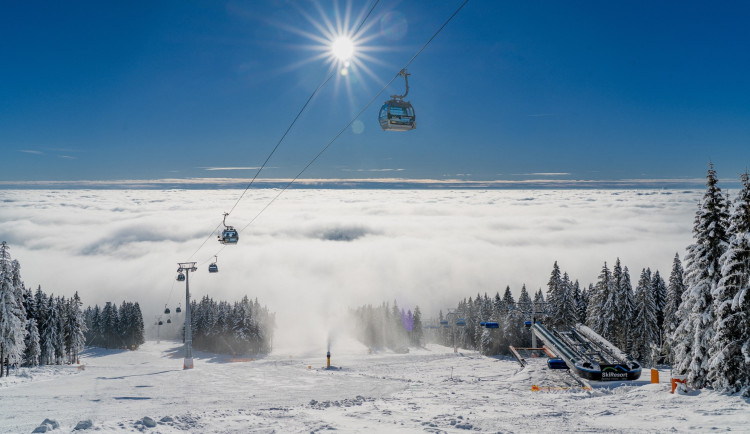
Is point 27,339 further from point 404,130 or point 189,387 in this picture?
point 404,130

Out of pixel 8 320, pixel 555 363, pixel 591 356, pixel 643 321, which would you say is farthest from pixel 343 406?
pixel 643 321

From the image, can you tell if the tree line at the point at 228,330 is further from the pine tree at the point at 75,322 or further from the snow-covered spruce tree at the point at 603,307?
the snow-covered spruce tree at the point at 603,307

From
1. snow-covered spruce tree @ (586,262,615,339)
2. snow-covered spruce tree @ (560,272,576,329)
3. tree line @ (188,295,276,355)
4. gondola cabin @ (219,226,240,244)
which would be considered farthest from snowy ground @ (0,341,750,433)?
tree line @ (188,295,276,355)

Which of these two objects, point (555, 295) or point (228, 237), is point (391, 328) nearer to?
point (555, 295)

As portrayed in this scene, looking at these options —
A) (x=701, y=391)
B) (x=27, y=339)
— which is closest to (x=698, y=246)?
(x=701, y=391)

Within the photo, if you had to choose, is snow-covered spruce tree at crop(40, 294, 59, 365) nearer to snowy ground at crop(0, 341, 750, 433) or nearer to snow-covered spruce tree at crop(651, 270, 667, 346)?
snowy ground at crop(0, 341, 750, 433)

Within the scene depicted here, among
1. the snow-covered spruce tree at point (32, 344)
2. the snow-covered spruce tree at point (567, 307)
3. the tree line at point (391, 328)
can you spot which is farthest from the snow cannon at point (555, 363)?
the tree line at point (391, 328)
